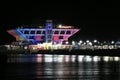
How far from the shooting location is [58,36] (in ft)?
523

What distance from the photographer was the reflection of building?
15612 cm

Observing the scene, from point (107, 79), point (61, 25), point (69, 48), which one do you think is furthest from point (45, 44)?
point (107, 79)

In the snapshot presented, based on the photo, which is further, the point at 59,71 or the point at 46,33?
the point at 46,33

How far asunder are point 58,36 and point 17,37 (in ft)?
46.7

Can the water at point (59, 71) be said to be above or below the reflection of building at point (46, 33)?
below

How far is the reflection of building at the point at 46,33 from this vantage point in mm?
156125

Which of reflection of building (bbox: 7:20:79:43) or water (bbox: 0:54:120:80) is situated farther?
reflection of building (bbox: 7:20:79:43)

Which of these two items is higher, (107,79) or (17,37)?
(17,37)

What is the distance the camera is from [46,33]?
156125mm

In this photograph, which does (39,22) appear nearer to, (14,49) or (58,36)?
(58,36)

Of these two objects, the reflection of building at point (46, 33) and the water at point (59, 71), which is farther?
the reflection of building at point (46, 33)

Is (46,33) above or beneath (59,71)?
above

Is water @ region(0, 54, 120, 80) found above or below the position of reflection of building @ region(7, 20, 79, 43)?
below

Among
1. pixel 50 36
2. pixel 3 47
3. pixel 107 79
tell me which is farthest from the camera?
pixel 50 36
